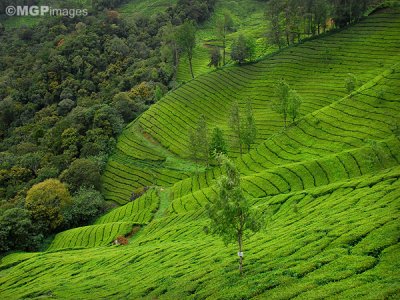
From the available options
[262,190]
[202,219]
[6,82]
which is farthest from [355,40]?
[6,82]

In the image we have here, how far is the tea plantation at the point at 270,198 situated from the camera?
94.8 feet

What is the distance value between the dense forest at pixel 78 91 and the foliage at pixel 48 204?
8.4 inches

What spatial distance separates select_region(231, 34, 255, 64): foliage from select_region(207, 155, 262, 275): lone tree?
100 meters

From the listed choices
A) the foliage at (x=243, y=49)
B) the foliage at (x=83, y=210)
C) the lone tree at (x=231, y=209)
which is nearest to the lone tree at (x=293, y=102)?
the foliage at (x=83, y=210)

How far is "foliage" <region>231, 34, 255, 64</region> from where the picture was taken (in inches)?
4867

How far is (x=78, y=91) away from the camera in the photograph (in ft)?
479

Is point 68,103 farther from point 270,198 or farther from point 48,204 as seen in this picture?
point 270,198

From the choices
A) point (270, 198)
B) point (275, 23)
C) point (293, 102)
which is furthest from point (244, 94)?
point (270, 198)

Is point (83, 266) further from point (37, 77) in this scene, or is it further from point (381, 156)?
point (37, 77)

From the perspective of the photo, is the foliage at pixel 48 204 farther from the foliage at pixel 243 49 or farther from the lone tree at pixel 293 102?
the foliage at pixel 243 49

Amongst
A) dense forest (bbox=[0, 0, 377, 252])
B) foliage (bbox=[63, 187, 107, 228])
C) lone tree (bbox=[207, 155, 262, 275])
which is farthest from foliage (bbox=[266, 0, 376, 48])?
lone tree (bbox=[207, 155, 262, 275])

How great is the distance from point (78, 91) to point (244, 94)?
67381 mm

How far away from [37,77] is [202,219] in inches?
4915

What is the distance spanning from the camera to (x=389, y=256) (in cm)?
2584
